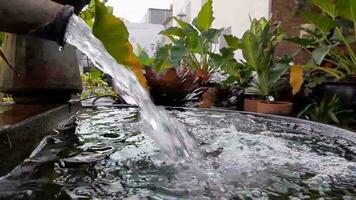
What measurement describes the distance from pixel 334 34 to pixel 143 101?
1806 millimetres

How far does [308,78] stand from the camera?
7.82 ft

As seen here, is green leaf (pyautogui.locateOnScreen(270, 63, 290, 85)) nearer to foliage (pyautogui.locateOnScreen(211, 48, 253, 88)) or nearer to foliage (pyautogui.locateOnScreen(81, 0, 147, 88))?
foliage (pyautogui.locateOnScreen(211, 48, 253, 88))

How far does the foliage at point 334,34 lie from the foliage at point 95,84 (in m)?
1.67

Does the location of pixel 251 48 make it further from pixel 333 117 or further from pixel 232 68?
pixel 333 117

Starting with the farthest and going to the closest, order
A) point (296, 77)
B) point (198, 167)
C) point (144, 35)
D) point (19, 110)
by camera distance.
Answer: point (144, 35) < point (296, 77) < point (19, 110) < point (198, 167)

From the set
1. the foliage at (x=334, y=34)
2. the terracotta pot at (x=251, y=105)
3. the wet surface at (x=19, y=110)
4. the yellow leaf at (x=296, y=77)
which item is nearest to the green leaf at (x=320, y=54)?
the foliage at (x=334, y=34)

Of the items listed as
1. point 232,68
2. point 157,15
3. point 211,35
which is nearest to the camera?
point 232,68

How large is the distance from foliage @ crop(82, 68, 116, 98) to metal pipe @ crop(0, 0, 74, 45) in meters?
2.35

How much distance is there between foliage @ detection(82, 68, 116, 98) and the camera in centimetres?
309

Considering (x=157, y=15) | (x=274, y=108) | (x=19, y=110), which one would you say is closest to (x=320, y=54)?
(x=274, y=108)

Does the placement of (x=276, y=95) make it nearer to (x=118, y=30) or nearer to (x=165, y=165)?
(x=118, y=30)

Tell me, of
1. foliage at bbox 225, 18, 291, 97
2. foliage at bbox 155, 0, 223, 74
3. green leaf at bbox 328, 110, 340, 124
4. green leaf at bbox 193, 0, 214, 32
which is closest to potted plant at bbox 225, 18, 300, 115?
foliage at bbox 225, 18, 291, 97

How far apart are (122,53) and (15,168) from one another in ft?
1.73

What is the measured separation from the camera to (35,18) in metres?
0.62
